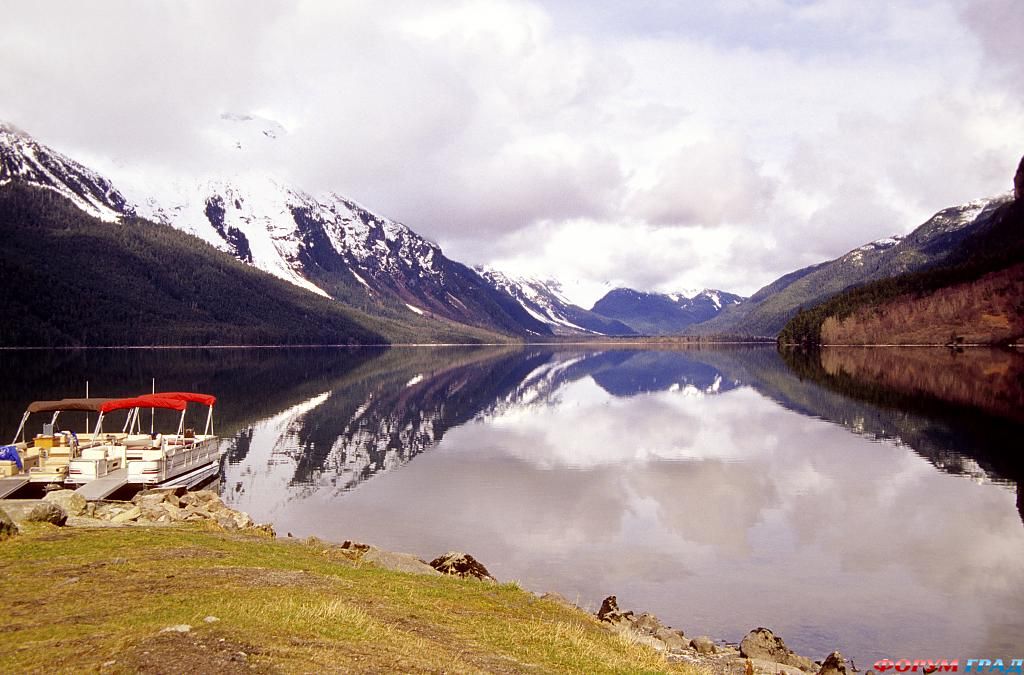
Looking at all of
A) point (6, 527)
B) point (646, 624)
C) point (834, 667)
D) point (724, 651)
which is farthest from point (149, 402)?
point (834, 667)

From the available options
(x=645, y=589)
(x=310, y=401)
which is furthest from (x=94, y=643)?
(x=310, y=401)

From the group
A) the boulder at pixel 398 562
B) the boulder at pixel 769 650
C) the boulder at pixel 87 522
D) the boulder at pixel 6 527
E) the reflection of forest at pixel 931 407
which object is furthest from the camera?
the reflection of forest at pixel 931 407

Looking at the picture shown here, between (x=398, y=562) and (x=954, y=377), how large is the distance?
5071 inches

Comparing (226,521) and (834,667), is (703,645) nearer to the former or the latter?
(834,667)

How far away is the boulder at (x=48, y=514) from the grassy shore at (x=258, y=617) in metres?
2.19

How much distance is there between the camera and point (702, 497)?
4934 cm

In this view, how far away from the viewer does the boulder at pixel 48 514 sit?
98.3 feet

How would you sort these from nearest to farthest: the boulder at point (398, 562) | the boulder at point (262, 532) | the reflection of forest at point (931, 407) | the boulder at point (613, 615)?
the boulder at point (613, 615) → the boulder at point (398, 562) → the boulder at point (262, 532) → the reflection of forest at point (931, 407)

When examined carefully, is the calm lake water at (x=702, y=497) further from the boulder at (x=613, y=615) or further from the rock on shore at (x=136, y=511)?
the rock on shore at (x=136, y=511)

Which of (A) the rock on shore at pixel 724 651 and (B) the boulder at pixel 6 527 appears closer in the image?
(A) the rock on shore at pixel 724 651

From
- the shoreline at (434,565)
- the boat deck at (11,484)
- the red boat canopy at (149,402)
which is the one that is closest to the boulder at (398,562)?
the shoreline at (434,565)

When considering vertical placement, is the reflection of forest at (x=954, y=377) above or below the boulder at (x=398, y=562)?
above

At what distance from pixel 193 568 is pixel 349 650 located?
28.9ft

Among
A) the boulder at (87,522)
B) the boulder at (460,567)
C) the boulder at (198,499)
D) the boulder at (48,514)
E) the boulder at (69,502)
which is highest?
the boulder at (48,514)
